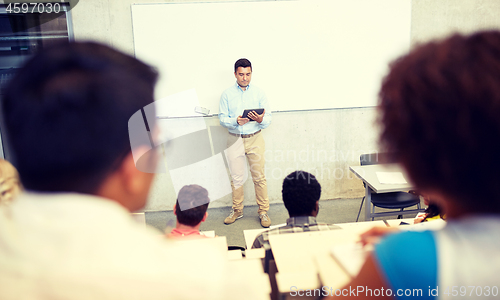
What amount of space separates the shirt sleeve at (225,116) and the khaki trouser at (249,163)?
18cm

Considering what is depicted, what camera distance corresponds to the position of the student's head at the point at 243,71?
3646 millimetres

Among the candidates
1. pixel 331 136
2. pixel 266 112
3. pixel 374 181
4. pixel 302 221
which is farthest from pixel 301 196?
pixel 331 136

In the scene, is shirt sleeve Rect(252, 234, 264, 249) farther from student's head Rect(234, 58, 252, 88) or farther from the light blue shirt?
student's head Rect(234, 58, 252, 88)

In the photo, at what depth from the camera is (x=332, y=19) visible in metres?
3.90

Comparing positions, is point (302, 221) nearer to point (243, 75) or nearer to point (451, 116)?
point (451, 116)

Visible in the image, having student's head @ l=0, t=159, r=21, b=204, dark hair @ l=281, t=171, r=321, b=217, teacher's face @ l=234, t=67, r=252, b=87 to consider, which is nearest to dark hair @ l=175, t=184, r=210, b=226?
dark hair @ l=281, t=171, r=321, b=217

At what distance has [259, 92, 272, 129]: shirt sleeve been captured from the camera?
3.77 m

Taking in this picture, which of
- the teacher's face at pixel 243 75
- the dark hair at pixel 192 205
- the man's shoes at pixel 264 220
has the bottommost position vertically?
the man's shoes at pixel 264 220

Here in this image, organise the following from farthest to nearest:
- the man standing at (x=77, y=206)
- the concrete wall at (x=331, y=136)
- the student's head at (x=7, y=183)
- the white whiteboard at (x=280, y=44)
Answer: the concrete wall at (x=331, y=136) → the white whiteboard at (x=280, y=44) → the student's head at (x=7, y=183) → the man standing at (x=77, y=206)

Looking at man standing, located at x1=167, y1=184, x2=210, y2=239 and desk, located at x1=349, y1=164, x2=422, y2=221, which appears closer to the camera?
man standing, located at x1=167, y1=184, x2=210, y2=239

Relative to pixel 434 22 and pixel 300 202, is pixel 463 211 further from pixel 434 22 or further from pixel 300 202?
pixel 434 22

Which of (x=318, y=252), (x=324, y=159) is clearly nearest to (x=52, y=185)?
(x=318, y=252)

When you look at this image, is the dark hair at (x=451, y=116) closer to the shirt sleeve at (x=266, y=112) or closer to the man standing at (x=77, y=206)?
the man standing at (x=77, y=206)

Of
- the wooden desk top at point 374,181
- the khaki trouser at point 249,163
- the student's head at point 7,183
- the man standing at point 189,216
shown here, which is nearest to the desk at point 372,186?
the wooden desk top at point 374,181
